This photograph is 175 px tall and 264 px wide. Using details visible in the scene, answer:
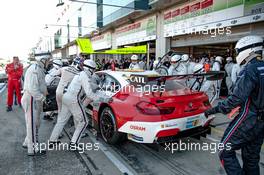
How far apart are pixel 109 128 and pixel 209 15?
30.3 feet

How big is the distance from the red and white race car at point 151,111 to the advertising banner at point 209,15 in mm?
6554

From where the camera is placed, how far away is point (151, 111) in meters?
3.62

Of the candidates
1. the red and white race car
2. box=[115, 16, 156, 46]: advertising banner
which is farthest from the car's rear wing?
box=[115, 16, 156, 46]: advertising banner

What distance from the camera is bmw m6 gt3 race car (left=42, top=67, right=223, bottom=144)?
358 cm

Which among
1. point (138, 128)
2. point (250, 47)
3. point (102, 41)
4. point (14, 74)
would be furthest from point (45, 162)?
point (102, 41)

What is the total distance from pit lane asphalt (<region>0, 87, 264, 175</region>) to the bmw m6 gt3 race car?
31 cm

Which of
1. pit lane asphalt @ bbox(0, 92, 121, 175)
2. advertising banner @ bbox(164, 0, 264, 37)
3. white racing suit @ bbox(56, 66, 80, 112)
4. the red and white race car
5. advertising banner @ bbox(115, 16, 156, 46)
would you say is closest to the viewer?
pit lane asphalt @ bbox(0, 92, 121, 175)

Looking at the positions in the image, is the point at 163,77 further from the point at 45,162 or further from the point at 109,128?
the point at 45,162

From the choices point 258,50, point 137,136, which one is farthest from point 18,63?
point 258,50

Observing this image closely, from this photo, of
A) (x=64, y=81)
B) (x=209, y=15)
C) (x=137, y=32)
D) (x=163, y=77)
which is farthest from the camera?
(x=137, y=32)

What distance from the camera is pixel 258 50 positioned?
103 inches

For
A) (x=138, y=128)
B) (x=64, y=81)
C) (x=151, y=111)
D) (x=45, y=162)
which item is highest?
(x=64, y=81)

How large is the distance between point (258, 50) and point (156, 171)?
85.7 inches

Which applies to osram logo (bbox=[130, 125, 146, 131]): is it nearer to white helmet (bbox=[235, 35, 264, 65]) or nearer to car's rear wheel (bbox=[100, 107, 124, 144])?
car's rear wheel (bbox=[100, 107, 124, 144])
